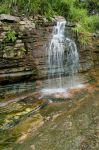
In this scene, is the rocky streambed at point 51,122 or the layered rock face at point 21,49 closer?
the rocky streambed at point 51,122

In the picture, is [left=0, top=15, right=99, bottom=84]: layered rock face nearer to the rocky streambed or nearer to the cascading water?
the cascading water

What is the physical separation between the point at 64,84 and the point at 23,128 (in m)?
4.70

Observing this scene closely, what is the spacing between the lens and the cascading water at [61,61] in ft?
37.3

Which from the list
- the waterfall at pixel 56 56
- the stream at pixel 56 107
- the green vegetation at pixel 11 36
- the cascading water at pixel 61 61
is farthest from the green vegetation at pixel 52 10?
the green vegetation at pixel 11 36

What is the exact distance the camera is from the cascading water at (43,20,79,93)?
11383 mm

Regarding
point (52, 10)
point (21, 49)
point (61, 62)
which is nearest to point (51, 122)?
point (21, 49)

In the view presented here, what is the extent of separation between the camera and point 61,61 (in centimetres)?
1166

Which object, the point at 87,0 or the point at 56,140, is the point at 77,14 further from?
the point at 56,140

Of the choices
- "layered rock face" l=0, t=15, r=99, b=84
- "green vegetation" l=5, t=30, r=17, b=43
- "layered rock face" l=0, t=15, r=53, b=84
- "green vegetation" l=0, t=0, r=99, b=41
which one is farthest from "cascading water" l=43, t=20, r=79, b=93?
"green vegetation" l=5, t=30, r=17, b=43

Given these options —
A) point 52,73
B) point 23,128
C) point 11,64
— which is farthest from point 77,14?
point 23,128

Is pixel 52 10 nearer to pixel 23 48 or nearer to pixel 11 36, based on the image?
pixel 23 48

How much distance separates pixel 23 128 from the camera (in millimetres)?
7234

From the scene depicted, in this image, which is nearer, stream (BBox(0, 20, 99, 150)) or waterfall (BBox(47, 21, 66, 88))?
stream (BBox(0, 20, 99, 150))

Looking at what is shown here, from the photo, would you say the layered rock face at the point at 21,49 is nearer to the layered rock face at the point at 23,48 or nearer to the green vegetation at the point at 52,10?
the layered rock face at the point at 23,48
